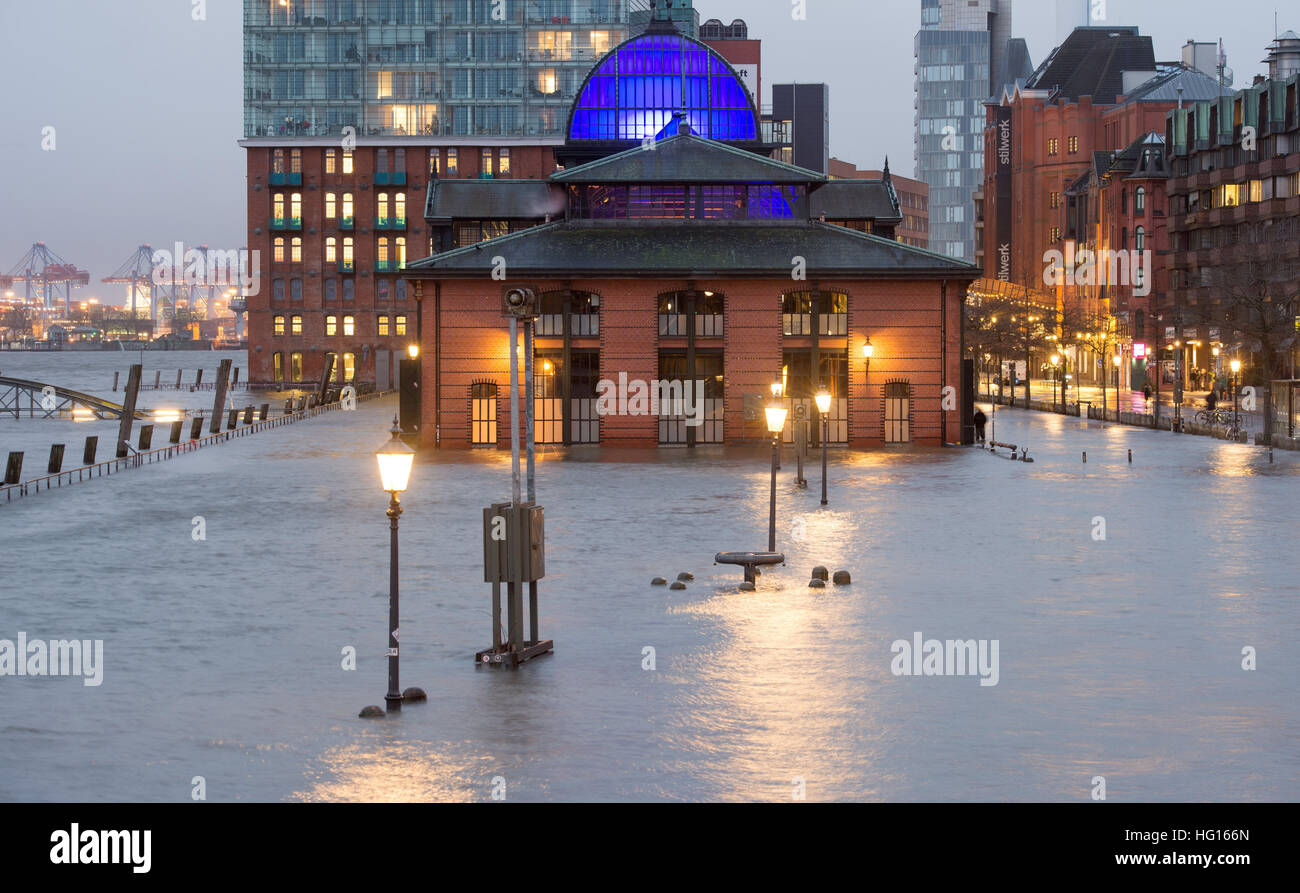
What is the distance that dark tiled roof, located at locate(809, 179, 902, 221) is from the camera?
75.4 metres

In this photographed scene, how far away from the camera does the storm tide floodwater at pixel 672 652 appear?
45.9 feet

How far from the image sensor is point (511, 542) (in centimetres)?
1852

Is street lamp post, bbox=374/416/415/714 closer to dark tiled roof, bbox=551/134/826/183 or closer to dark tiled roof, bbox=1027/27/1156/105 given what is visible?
dark tiled roof, bbox=551/134/826/183

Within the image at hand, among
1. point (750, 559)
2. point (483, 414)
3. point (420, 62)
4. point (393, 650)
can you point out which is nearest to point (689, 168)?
point (483, 414)

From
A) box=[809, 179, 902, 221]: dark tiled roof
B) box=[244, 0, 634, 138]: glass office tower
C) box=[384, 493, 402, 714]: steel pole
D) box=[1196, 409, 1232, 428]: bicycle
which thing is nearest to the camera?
box=[384, 493, 402, 714]: steel pole

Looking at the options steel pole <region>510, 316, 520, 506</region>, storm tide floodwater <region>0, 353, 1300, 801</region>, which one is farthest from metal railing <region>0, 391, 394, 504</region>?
steel pole <region>510, 316, 520, 506</region>

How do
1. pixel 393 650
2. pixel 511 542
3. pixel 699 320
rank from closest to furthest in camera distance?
1. pixel 393 650
2. pixel 511 542
3. pixel 699 320

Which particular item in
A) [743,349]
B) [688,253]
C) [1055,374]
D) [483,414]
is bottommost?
[483,414]

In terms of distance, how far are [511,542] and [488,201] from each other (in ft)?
195

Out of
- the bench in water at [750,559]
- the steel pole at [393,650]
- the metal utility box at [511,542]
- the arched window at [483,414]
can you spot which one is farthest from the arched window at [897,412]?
the steel pole at [393,650]

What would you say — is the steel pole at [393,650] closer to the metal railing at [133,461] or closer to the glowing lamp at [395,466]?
the glowing lamp at [395,466]

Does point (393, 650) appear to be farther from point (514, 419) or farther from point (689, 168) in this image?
point (689, 168)

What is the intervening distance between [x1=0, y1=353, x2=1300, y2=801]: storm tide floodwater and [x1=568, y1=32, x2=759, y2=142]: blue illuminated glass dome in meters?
41.2
